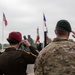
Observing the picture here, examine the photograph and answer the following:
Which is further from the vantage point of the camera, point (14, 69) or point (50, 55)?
point (14, 69)

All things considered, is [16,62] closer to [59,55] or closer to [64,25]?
[59,55]

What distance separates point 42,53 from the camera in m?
4.95

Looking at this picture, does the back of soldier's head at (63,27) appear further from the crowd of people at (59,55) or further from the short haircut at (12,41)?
the short haircut at (12,41)

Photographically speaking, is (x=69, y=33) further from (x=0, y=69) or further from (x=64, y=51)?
(x=0, y=69)

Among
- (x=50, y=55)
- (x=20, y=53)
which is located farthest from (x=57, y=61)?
(x=20, y=53)

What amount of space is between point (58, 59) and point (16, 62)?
1117 mm

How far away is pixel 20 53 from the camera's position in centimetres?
580

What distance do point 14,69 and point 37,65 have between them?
33.6 inches

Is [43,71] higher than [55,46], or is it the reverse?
[55,46]

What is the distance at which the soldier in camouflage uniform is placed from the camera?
4.81m

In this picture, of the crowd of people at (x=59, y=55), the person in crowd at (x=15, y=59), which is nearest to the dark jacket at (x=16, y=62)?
the person in crowd at (x=15, y=59)

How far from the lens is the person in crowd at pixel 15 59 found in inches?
227

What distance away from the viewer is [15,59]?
580 cm

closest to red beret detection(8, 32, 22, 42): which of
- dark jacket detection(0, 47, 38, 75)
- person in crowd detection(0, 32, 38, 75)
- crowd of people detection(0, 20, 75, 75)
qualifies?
person in crowd detection(0, 32, 38, 75)
